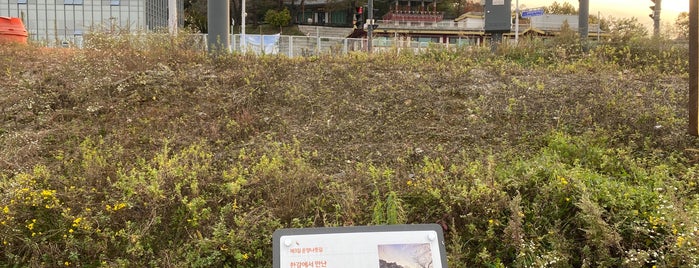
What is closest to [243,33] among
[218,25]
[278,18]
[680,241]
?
[218,25]

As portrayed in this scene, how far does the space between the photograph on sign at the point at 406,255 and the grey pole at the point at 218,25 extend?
19.6 ft

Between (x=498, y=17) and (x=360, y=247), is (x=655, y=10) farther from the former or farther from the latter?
(x=360, y=247)

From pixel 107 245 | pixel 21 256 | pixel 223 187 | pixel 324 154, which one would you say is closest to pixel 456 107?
pixel 324 154

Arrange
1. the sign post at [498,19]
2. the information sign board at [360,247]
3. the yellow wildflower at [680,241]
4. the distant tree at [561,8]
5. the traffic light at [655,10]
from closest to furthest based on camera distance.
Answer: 1. the information sign board at [360,247]
2. the yellow wildflower at [680,241]
3. the sign post at [498,19]
4. the traffic light at [655,10]
5. the distant tree at [561,8]

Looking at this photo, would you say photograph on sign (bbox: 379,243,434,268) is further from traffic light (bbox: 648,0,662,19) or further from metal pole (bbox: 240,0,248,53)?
traffic light (bbox: 648,0,662,19)

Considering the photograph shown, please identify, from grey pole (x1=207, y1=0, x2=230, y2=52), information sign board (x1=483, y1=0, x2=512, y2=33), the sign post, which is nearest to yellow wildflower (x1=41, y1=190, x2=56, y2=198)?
grey pole (x1=207, y1=0, x2=230, y2=52)

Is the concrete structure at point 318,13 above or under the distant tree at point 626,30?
above

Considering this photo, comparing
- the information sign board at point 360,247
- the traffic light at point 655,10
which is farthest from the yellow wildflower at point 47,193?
the traffic light at point 655,10

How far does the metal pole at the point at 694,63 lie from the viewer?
3883 mm

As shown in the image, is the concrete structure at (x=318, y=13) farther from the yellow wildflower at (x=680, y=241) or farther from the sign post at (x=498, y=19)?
the yellow wildflower at (x=680, y=241)

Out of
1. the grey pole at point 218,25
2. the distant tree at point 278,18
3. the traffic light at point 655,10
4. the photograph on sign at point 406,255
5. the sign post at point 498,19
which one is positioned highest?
the distant tree at point 278,18

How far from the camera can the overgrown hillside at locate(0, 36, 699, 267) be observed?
357 centimetres

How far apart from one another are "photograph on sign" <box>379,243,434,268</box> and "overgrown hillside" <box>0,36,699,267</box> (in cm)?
90

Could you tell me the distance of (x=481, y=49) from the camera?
29.7 feet
